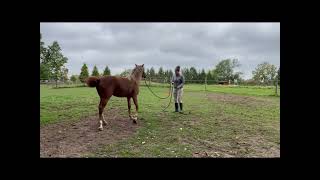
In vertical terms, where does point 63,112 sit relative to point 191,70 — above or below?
below

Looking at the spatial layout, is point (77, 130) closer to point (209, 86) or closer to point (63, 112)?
point (63, 112)

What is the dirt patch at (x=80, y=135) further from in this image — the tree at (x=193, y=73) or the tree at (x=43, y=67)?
the tree at (x=193, y=73)

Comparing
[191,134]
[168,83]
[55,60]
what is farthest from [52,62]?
[191,134]

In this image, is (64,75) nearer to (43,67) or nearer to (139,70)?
(43,67)

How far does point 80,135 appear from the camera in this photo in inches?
188

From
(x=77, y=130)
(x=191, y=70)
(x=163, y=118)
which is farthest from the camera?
(x=191, y=70)

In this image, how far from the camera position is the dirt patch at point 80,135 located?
13.3 ft

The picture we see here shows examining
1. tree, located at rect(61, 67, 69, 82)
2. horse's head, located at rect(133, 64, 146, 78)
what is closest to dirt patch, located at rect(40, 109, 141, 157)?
horse's head, located at rect(133, 64, 146, 78)
